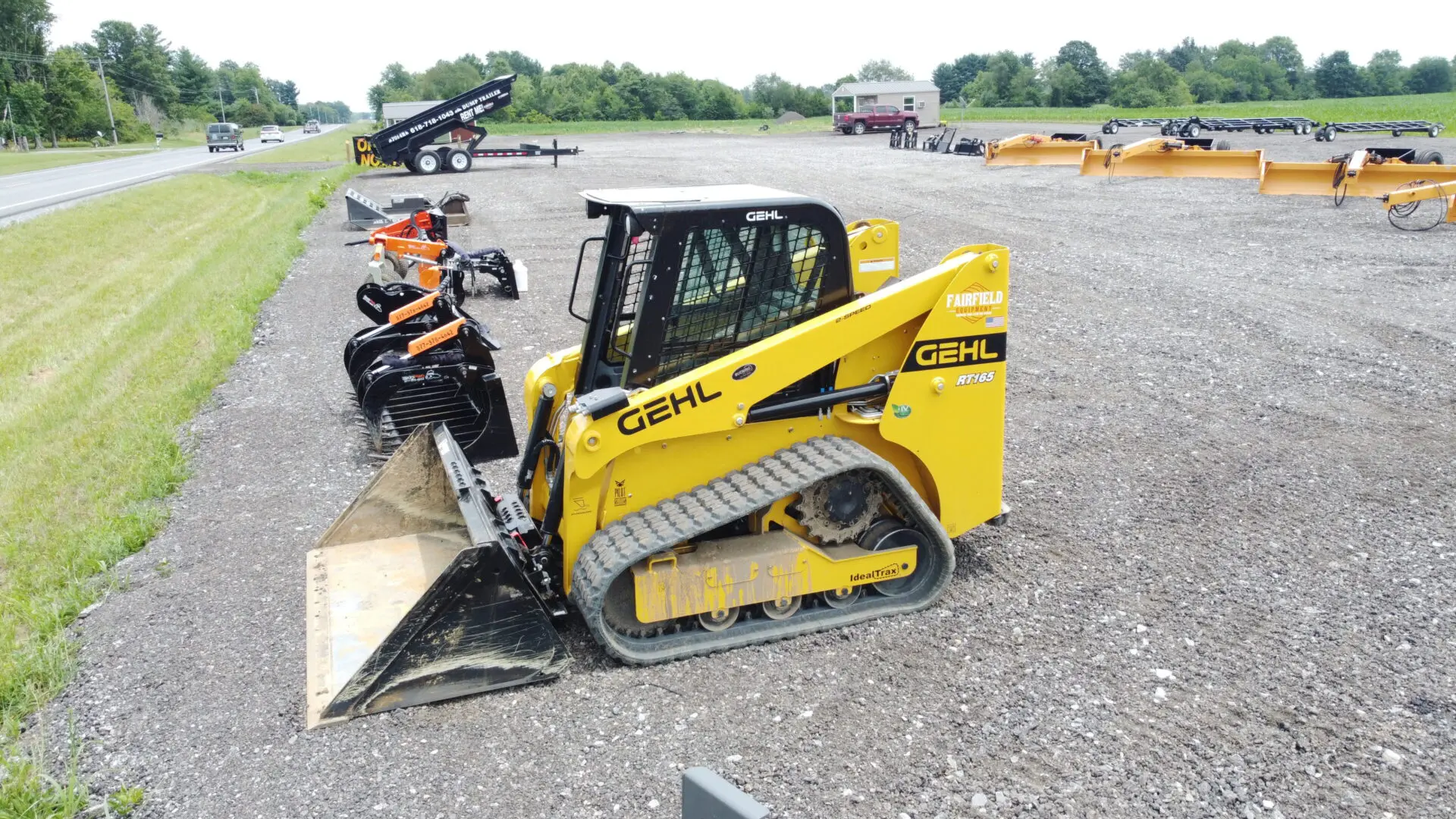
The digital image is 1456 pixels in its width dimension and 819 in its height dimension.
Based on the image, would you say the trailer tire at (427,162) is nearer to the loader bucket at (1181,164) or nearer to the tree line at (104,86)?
→ the loader bucket at (1181,164)

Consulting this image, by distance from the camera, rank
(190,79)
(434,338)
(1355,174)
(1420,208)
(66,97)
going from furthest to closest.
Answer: (190,79)
(66,97)
(1355,174)
(1420,208)
(434,338)

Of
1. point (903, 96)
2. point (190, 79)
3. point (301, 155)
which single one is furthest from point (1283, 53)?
point (190, 79)

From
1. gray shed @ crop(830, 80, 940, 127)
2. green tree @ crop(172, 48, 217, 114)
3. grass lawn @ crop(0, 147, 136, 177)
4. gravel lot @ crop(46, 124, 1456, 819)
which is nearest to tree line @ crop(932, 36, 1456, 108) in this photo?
gray shed @ crop(830, 80, 940, 127)

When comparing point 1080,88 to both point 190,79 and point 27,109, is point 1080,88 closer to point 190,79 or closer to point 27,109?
point 27,109

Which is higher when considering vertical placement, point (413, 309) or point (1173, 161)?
point (1173, 161)

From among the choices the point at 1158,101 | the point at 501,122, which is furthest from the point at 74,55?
the point at 1158,101

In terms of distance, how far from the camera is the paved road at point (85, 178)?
103ft

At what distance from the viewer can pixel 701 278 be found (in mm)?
5258

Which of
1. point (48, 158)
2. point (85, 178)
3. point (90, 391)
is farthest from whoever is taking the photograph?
point (48, 158)

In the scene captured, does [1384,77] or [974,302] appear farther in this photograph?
[1384,77]

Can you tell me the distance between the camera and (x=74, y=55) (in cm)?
8881

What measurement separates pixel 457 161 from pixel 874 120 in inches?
1061

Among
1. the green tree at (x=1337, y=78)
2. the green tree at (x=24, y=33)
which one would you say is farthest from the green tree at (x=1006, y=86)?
the green tree at (x=24, y=33)

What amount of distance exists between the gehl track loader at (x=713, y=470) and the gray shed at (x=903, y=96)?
5278 centimetres
